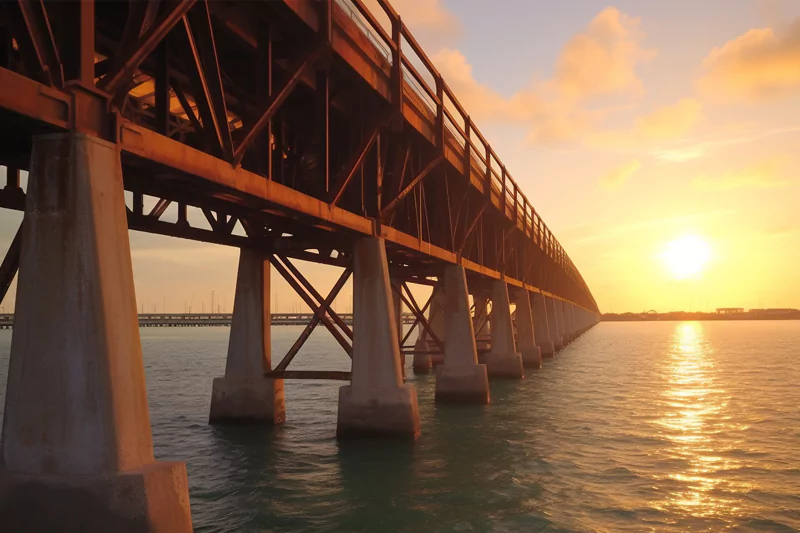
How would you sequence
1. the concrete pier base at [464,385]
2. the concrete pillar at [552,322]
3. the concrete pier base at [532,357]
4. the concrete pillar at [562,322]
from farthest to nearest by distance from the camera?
1. the concrete pillar at [562,322]
2. the concrete pillar at [552,322]
3. the concrete pier base at [532,357]
4. the concrete pier base at [464,385]

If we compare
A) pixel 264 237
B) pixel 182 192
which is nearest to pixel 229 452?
pixel 264 237

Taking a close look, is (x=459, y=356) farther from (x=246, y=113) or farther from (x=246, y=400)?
(x=246, y=113)

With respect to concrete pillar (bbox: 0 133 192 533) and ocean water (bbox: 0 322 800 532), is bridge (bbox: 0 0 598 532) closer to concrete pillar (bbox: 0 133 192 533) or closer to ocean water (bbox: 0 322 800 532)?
concrete pillar (bbox: 0 133 192 533)

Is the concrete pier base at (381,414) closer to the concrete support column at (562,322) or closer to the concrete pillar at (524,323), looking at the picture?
the concrete pillar at (524,323)

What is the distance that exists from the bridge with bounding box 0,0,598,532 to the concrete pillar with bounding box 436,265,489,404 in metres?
3.66

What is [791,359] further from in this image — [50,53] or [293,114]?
[50,53]

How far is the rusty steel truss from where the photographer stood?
764 cm

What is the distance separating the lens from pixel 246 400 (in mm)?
19719

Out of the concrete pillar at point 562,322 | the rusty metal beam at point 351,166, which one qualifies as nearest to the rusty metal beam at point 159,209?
the rusty metal beam at point 351,166

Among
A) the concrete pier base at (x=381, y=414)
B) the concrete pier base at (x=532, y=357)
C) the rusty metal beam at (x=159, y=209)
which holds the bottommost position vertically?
the concrete pier base at (x=381, y=414)

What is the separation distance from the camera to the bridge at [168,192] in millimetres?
7512

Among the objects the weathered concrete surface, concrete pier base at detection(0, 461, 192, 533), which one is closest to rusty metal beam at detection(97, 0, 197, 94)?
concrete pier base at detection(0, 461, 192, 533)

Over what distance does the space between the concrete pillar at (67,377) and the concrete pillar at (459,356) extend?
771 inches

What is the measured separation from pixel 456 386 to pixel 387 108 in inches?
547
